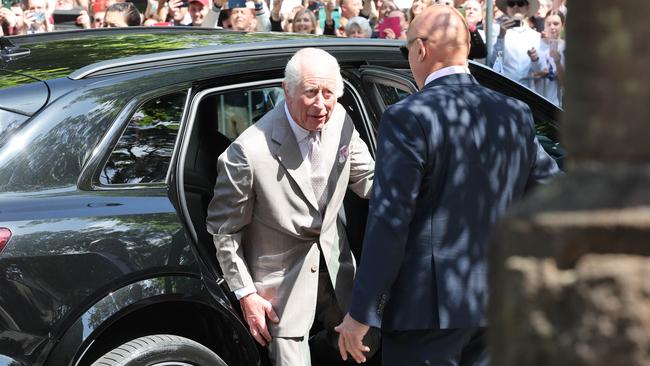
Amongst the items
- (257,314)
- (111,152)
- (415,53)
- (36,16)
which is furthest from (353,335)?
(36,16)

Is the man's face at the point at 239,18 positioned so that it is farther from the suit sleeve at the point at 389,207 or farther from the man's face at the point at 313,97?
the suit sleeve at the point at 389,207

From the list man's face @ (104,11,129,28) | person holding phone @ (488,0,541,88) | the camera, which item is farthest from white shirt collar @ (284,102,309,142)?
the camera

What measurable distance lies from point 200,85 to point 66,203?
31.4 inches

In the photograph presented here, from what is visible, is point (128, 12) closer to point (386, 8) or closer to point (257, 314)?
point (386, 8)

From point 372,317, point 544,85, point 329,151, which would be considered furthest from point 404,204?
point 544,85

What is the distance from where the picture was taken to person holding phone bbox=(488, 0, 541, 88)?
10.3 meters

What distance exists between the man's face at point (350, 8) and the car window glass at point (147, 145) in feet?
26.3

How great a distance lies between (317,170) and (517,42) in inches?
253

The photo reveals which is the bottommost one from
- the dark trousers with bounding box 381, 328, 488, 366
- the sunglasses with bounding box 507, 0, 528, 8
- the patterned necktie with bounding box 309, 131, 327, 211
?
the dark trousers with bounding box 381, 328, 488, 366

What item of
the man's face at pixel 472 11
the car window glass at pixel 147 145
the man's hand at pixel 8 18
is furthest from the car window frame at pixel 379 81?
the man's hand at pixel 8 18

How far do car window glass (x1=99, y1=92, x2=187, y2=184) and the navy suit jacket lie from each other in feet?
3.10

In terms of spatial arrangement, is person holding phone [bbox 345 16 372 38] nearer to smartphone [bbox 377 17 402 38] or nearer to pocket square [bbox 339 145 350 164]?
smartphone [bbox 377 17 402 38]

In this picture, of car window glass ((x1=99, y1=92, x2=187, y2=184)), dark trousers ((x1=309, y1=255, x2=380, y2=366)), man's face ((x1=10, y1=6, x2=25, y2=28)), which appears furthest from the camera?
man's face ((x1=10, y1=6, x2=25, y2=28))

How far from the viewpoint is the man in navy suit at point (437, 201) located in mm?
3426
